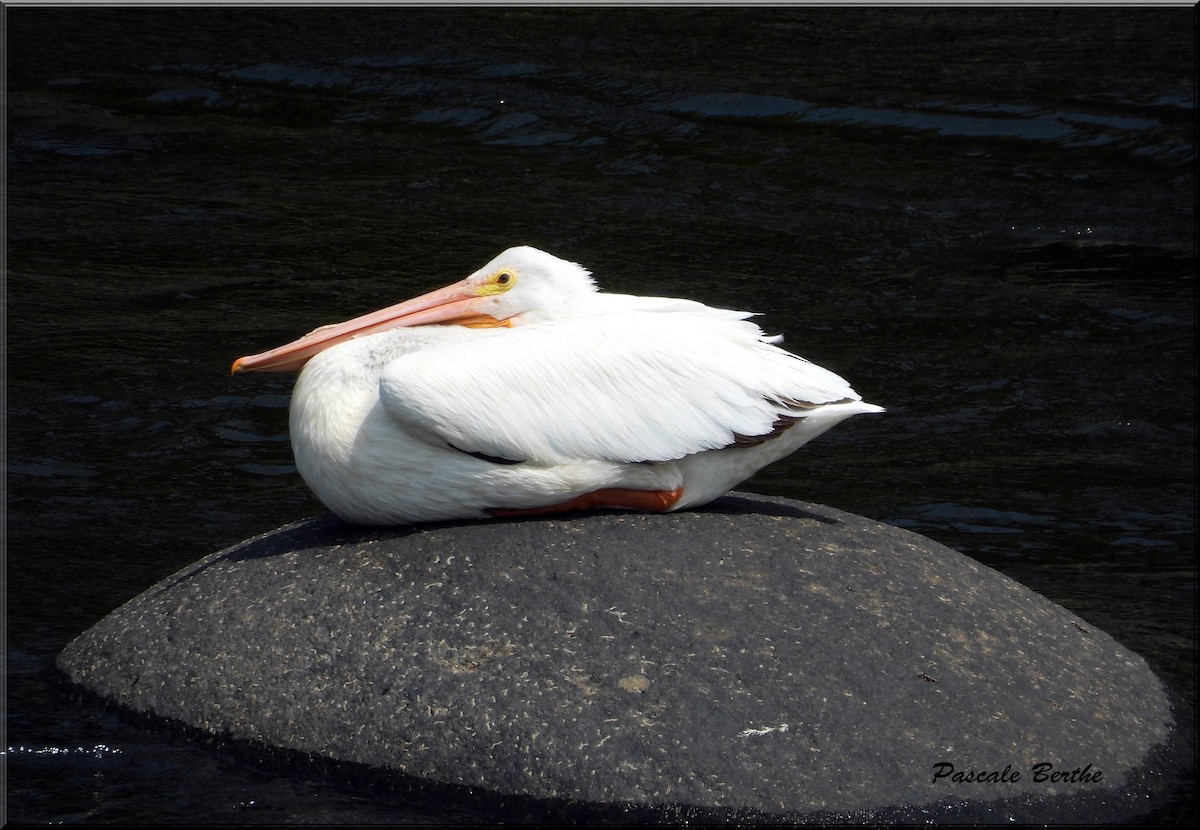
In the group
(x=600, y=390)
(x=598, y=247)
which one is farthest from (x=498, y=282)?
(x=598, y=247)

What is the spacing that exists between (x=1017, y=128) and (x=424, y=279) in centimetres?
494

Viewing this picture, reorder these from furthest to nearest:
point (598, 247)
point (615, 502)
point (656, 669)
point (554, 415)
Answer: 1. point (598, 247)
2. point (615, 502)
3. point (554, 415)
4. point (656, 669)

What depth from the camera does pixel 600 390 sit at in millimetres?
4402

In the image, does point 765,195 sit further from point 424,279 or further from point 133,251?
point 133,251

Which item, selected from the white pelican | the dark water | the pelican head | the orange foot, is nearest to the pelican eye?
the pelican head

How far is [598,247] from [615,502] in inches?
193

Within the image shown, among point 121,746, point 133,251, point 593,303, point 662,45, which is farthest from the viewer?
point 662,45

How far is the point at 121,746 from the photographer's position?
422 cm

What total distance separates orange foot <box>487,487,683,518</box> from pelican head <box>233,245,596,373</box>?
2.36 ft

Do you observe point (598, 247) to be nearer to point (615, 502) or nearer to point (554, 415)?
point (615, 502)

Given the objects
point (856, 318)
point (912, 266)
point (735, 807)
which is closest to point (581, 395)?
point (735, 807)

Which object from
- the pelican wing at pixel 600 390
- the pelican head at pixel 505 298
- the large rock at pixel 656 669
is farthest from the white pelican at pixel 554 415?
the pelican head at pixel 505 298

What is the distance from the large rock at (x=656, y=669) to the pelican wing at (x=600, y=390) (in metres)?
0.29

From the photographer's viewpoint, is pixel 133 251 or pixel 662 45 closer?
pixel 133 251
